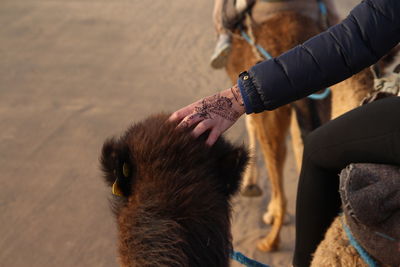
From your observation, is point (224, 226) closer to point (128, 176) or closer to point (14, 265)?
point (128, 176)

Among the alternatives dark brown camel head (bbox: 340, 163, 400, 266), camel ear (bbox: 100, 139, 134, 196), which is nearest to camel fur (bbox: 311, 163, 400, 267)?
dark brown camel head (bbox: 340, 163, 400, 266)

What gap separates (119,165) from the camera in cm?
126

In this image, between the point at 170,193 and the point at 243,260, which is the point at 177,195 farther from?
the point at 243,260

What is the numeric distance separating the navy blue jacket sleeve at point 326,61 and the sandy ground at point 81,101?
2730mm

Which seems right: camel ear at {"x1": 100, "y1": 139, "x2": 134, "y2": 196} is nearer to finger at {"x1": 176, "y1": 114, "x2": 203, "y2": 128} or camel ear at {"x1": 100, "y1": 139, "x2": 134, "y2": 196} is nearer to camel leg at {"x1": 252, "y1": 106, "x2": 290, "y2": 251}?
finger at {"x1": 176, "y1": 114, "x2": 203, "y2": 128}

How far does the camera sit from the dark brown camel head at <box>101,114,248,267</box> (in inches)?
44.7

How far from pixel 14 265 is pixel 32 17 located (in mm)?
6545

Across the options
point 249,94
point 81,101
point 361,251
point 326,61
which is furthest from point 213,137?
point 81,101

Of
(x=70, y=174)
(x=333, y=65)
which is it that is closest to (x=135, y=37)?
(x=70, y=174)

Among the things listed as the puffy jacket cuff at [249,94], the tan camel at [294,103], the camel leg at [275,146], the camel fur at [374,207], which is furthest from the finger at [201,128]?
the camel leg at [275,146]

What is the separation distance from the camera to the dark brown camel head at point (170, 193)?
44.7 inches

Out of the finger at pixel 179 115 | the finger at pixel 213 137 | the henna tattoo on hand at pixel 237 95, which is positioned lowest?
the finger at pixel 213 137

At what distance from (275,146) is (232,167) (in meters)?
2.14

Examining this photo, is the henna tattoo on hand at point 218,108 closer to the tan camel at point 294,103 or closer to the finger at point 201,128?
the finger at point 201,128
